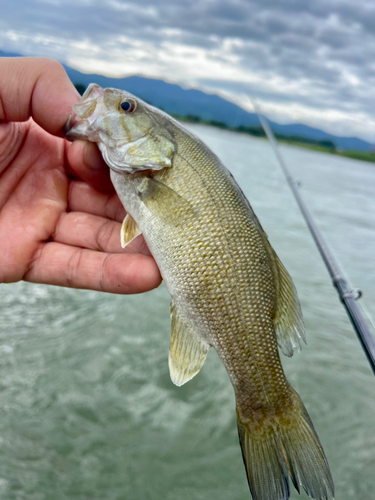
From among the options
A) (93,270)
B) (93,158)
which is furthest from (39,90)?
(93,270)

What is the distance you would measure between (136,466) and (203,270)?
7.19 ft

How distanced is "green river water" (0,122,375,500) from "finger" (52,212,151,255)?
6.15 feet

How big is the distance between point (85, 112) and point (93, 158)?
0.34 meters

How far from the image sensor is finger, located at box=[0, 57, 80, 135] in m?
2.55

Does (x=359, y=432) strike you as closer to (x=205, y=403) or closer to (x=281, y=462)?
(x=205, y=403)

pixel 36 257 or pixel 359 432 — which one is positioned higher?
pixel 36 257

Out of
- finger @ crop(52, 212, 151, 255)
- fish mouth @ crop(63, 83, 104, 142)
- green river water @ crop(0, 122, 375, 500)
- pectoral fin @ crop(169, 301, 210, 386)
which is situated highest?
fish mouth @ crop(63, 83, 104, 142)

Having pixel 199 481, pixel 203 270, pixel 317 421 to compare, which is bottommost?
pixel 199 481

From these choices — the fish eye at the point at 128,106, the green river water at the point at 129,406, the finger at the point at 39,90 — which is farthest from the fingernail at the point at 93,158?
the green river water at the point at 129,406

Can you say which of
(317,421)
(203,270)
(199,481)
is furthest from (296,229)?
(203,270)

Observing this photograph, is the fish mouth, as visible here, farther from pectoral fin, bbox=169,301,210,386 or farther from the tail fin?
the tail fin

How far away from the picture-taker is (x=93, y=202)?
9.64 ft

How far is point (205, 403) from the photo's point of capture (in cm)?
409

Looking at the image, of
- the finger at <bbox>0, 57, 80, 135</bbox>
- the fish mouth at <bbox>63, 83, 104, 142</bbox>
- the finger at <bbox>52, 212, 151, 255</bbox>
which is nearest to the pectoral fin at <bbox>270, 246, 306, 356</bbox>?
the finger at <bbox>52, 212, 151, 255</bbox>
